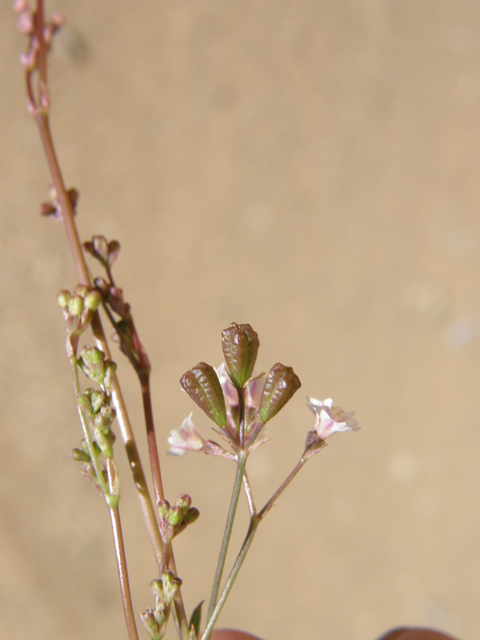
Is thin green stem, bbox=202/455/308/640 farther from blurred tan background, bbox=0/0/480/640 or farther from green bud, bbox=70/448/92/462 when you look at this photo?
blurred tan background, bbox=0/0/480/640

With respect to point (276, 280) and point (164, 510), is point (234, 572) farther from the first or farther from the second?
point (276, 280)

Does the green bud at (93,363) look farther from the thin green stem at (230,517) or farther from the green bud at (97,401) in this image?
the thin green stem at (230,517)

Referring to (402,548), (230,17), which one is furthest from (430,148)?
(402,548)

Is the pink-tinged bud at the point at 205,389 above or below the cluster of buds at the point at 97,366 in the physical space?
below

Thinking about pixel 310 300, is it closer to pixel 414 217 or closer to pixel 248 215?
pixel 248 215

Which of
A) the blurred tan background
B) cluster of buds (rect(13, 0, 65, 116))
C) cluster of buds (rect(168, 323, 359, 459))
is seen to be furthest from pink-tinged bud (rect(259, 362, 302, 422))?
the blurred tan background

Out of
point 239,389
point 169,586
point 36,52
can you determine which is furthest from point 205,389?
point 36,52

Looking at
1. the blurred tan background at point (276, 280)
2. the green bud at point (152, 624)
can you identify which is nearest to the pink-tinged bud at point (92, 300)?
the green bud at point (152, 624)
